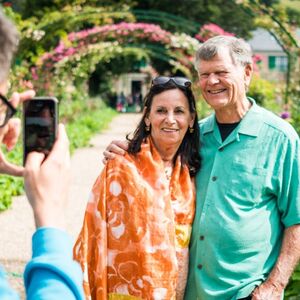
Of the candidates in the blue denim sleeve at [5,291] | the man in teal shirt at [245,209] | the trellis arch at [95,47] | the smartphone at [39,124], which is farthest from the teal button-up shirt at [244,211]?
the trellis arch at [95,47]

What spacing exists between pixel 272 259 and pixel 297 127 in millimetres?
4930

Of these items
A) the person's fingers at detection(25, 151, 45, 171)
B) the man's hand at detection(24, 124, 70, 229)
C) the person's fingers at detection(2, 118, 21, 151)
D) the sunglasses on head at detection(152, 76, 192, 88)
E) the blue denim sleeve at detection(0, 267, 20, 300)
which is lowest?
the blue denim sleeve at detection(0, 267, 20, 300)

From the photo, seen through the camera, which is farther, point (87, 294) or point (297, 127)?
point (297, 127)

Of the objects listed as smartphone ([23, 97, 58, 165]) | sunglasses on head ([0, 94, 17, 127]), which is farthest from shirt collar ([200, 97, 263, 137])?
sunglasses on head ([0, 94, 17, 127])

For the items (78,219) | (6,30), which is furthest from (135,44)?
(6,30)

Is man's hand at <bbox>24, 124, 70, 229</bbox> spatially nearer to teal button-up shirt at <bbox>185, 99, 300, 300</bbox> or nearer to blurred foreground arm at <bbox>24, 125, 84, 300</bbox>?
blurred foreground arm at <bbox>24, 125, 84, 300</bbox>

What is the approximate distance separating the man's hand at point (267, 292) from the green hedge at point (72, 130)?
5.95m

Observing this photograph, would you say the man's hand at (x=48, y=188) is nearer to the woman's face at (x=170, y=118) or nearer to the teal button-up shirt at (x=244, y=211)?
the teal button-up shirt at (x=244, y=211)

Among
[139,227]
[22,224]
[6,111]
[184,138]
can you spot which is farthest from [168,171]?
[22,224]

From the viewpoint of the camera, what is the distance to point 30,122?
1.35 m

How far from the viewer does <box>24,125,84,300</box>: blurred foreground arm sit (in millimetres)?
1108

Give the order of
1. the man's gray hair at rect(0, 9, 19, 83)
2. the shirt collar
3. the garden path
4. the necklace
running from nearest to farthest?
the man's gray hair at rect(0, 9, 19, 83)
the shirt collar
the necklace
the garden path

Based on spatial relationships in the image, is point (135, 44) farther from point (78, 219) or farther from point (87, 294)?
point (87, 294)

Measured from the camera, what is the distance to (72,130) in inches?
663
